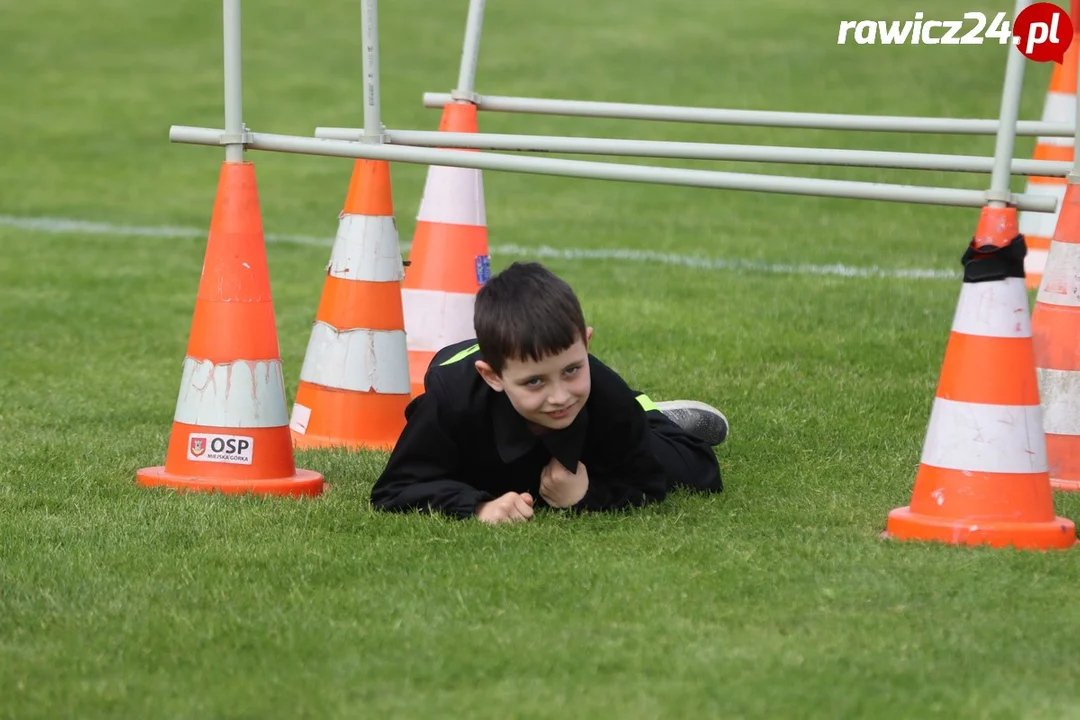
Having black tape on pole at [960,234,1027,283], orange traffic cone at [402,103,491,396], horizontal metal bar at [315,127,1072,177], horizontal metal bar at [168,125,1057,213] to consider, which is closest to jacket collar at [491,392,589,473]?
horizontal metal bar at [168,125,1057,213]

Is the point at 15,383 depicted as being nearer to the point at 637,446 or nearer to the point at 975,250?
the point at 637,446

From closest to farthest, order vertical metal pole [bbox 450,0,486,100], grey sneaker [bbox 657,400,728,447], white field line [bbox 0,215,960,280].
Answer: grey sneaker [bbox 657,400,728,447], vertical metal pole [bbox 450,0,486,100], white field line [bbox 0,215,960,280]

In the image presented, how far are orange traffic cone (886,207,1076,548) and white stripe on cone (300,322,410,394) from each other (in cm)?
199

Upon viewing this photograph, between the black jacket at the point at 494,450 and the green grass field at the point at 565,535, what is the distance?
0.37 feet

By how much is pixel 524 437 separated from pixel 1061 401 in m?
1.64

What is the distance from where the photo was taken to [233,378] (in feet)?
16.4

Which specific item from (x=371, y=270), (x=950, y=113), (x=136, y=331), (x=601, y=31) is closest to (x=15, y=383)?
(x=136, y=331)

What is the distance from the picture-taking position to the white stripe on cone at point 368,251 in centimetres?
563

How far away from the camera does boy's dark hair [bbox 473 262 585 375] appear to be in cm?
423

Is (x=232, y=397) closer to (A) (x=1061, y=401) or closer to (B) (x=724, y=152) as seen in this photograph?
(B) (x=724, y=152)

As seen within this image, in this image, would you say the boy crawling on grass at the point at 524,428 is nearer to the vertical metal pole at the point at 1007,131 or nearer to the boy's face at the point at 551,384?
the boy's face at the point at 551,384

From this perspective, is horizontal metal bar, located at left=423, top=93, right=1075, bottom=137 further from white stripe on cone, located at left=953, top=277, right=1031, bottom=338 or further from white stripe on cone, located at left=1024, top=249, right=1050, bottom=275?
white stripe on cone, located at left=1024, top=249, right=1050, bottom=275

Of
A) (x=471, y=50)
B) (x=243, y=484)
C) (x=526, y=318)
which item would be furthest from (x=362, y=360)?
(x=471, y=50)

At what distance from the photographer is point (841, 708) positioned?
304 centimetres
